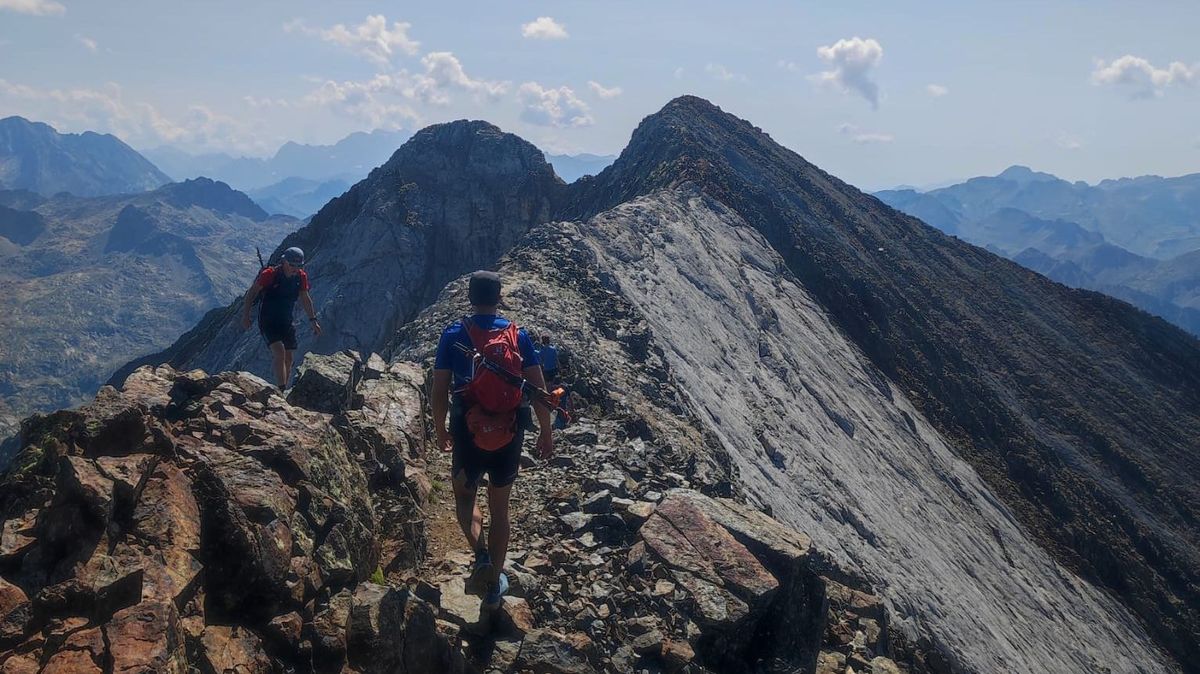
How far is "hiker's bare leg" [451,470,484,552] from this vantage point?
8328mm

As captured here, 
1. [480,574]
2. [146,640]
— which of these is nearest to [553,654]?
[480,574]

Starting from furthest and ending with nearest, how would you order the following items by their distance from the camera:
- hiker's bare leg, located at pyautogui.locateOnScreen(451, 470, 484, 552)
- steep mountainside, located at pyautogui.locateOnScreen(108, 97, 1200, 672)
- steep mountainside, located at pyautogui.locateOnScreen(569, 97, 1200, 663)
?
1. steep mountainside, located at pyautogui.locateOnScreen(569, 97, 1200, 663)
2. steep mountainside, located at pyautogui.locateOnScreen(108, 97, 1200, 672)
3. hiker's bare leg, located at pyautogui.locateOnScreen(451, 470, 484, 552)

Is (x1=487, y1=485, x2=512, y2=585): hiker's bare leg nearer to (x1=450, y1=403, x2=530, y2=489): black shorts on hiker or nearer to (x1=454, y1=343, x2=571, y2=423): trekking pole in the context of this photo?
(x1=450, y1=403, x2=530, y2=489): black shorts on hiker

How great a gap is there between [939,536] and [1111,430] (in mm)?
26664

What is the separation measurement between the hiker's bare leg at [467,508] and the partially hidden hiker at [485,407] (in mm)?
12

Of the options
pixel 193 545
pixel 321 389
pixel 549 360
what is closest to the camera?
pixel 193 545

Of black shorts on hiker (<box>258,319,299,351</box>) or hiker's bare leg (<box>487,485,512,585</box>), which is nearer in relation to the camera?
hiker's bare leg (<box>487,485,512,585</box>)

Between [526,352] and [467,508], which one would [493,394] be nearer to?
[526,352]

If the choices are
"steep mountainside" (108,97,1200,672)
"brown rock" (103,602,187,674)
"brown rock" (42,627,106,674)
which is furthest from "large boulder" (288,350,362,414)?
"steep mountainside" (108,97,1200,672)

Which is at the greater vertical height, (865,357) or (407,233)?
(407,233)

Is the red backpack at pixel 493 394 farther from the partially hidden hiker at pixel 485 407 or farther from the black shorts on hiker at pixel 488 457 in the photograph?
the black shorts on hiker at pixel 488 457

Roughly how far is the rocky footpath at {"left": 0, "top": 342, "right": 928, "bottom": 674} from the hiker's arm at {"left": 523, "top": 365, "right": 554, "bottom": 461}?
1781 mm

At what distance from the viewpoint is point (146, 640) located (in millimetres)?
5496

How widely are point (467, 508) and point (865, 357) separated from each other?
36.3m
